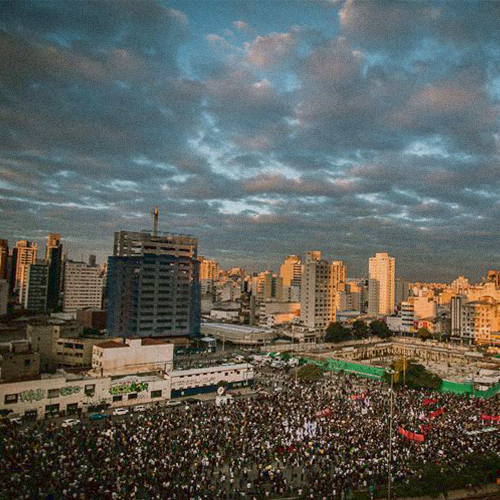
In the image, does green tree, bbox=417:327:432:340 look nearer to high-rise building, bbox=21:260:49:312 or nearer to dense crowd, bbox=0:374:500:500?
dense crowd, bbox=0:374:500:500

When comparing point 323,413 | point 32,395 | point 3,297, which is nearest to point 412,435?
point 323,413

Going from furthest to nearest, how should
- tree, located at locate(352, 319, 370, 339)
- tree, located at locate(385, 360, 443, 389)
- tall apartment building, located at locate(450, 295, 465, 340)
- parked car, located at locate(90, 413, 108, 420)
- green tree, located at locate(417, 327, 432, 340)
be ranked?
tall apartment building, located at locate(450, 295, 465, 340) → green tree, located at locate(417, 327, 432, 340) → tree, located at locate(352, 319, 370, 339) → tree, located at locate(385, 360, 443, 389) → parked car, located at locate(90, 413, 108, 420)

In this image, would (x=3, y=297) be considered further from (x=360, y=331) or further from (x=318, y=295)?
(x=360, y=331)

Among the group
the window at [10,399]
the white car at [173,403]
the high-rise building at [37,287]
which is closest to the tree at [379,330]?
the white car at [173,403]

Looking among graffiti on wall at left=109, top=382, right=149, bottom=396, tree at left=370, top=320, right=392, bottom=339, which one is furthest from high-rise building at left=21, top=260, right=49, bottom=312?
graffiti on wall at left=109, top=382, right=149, bottom=396

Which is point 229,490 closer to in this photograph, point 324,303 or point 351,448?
point 351,448

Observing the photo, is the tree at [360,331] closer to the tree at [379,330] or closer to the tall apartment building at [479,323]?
the tree at [379,330]
